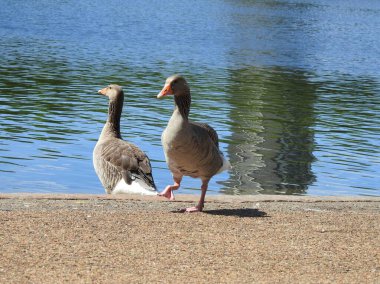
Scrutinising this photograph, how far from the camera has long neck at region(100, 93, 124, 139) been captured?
12.9 meters

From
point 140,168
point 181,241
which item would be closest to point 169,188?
point 140,168

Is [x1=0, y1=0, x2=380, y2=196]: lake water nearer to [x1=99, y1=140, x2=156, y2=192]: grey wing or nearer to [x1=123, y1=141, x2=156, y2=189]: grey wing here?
[x1=99, y1=140, x2=156, y2=192]: grey wing

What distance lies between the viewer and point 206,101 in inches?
1011

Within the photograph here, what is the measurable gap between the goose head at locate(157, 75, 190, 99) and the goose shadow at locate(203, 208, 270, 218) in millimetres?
1364

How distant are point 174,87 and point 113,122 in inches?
134

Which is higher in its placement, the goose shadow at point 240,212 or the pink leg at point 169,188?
the pink leg at point 169,188

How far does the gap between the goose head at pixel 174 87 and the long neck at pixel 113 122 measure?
326 centimetres

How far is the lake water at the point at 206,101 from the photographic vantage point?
1686 centimetres

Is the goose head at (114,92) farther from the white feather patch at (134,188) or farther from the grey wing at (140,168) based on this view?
the white feather patch at (134,188)

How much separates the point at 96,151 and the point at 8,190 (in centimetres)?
329

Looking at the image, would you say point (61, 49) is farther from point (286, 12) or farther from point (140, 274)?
point (286, 12)

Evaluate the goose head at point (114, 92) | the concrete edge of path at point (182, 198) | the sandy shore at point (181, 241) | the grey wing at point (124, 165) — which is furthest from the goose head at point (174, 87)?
the goose head at point (114, 92)

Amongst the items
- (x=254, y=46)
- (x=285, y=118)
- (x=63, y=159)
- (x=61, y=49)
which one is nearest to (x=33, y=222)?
(x=63, y=159)

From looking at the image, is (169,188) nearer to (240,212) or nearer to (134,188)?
(240,212)
